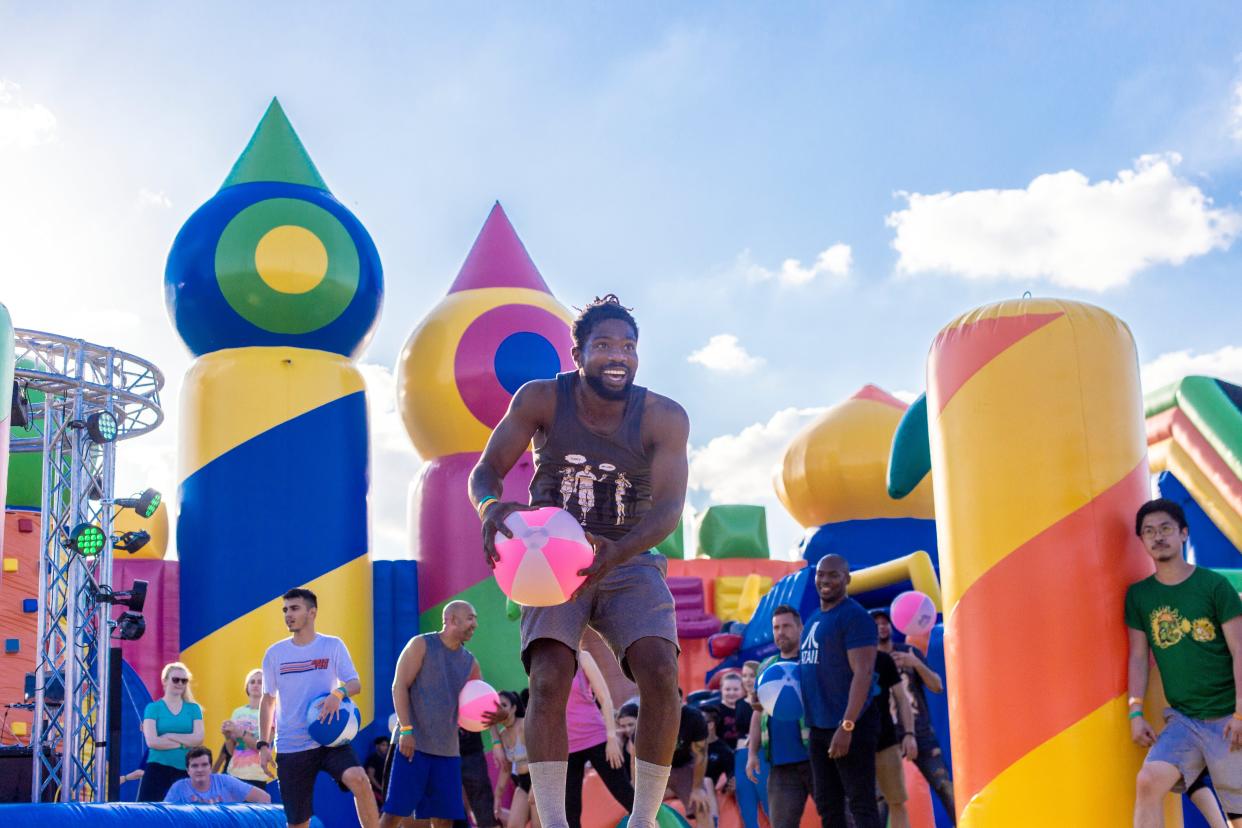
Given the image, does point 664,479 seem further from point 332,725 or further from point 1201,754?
point 332,725

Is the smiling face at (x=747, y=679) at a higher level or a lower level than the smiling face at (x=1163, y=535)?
lower

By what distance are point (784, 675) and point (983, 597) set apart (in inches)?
67.6

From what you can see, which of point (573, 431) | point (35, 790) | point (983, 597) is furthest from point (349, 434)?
point (573, 431)

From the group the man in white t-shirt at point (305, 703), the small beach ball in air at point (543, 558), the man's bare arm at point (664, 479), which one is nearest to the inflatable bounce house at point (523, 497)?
the man in white t-shirt at point (305, 703)

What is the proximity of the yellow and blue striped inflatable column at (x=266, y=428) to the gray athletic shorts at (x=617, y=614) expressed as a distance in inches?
338

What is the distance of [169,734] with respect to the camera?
8.96 meters

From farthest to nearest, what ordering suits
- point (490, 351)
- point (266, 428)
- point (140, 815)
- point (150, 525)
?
point (150, 525) < point (490, 351) < point (266, 428) < point (140, 815)

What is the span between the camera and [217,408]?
12.3 meters

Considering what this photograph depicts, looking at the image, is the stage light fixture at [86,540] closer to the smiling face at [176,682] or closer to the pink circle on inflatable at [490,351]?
the smiling face at [176,682]

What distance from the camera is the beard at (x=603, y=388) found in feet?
13.1

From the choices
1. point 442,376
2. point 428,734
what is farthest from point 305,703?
point 442,376

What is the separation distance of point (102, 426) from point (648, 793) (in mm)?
9430

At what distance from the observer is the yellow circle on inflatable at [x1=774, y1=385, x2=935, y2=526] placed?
15.0 meters

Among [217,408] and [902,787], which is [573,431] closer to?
[902,787]
